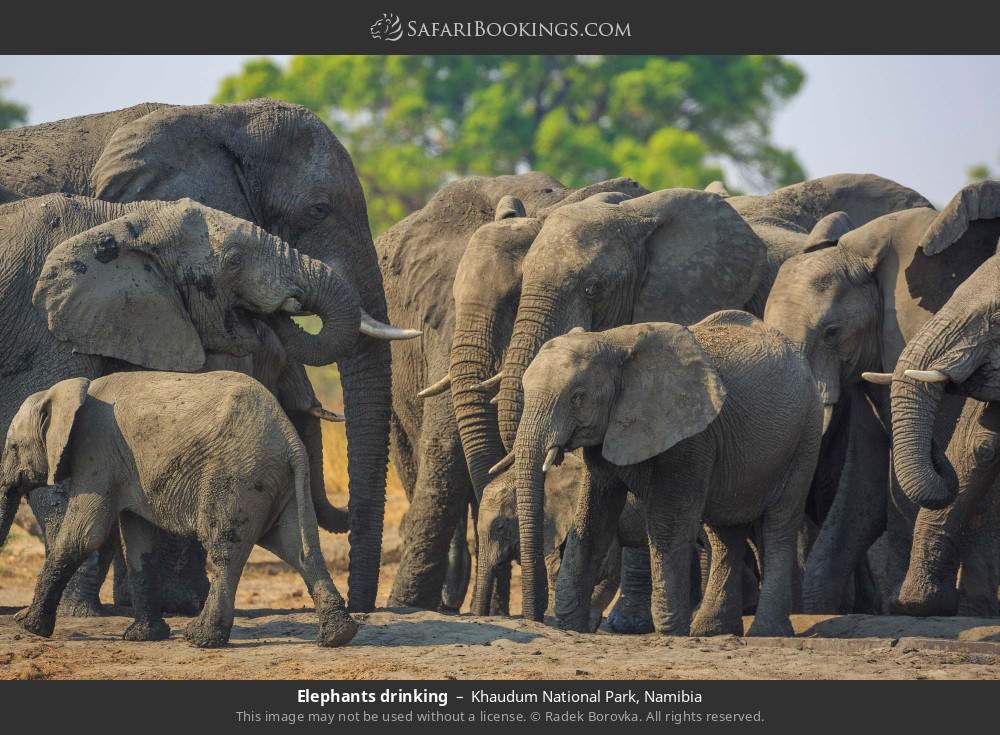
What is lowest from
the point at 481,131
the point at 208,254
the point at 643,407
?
the point at 643,407

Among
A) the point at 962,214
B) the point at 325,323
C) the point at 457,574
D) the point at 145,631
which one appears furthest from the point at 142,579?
the point at 962,214

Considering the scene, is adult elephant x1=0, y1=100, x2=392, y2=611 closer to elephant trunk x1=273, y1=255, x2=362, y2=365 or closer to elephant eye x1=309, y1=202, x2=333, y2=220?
elephant eye x1=309, y1=202, x2=333, y2=220

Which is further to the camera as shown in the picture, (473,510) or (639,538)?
(473,510)

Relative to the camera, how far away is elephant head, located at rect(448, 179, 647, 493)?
33.8 ft

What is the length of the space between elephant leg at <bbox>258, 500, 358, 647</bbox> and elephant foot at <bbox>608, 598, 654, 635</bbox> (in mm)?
2485

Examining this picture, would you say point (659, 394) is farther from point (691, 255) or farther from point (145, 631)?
point (145, 631)

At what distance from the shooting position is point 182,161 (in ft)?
33.9

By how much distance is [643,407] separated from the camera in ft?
28.7

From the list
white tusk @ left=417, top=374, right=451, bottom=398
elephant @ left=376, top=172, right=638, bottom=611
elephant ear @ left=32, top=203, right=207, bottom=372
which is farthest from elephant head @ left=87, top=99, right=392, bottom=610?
elephant ear @ left=32, top=203, right=207, bottom=372

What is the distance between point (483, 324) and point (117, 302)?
7.53ft

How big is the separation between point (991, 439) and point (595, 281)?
2116 millimetres
